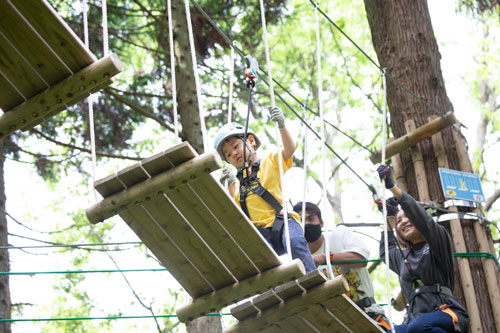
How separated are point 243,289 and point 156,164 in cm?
65

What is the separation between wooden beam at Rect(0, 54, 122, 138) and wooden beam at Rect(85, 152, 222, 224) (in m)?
0.42

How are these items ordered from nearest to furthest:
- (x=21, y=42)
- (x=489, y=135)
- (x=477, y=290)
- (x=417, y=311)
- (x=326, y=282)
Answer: (x=21, y=42), (x=326, y=282), (x=417, y=311), (x=477, y=290), (x=489, y=135)

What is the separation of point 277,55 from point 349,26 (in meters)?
1.63

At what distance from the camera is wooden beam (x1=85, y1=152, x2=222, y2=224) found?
8.05ft

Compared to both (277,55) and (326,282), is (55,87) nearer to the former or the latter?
(326,282)

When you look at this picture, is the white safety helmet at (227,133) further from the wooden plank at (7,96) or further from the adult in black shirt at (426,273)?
the wooden plank at (7,96)

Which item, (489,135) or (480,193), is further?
(489,135)

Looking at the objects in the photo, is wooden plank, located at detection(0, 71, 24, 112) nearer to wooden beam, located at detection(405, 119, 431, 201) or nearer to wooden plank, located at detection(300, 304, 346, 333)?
wooden plank, located at detection(300, 304, 346, 333)

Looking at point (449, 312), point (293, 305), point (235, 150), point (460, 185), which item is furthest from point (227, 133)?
point (460, 185)

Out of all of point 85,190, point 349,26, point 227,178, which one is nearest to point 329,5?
point 349,26

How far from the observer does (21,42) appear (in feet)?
8.43

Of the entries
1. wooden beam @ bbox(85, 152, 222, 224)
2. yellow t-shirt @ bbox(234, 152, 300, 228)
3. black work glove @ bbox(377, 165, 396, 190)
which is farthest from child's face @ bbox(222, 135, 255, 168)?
wooden beam @ bbox(85, 152, 222, 224)

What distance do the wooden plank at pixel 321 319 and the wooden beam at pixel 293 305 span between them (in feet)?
0.16

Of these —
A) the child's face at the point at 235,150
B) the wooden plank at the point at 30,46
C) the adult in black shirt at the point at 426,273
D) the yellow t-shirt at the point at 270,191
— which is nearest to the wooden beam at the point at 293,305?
the yellow t-shirt at the point at 270,191
